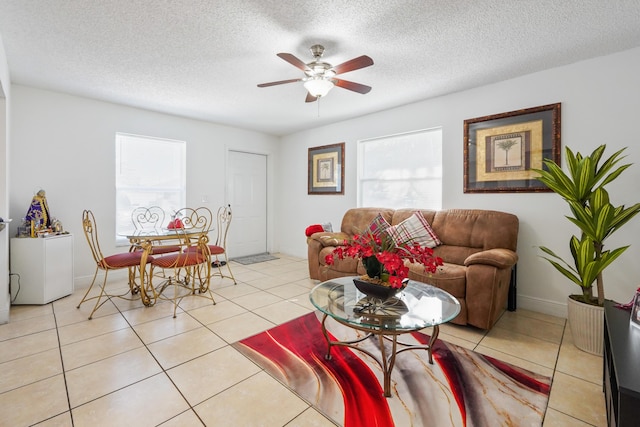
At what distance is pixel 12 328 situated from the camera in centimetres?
239

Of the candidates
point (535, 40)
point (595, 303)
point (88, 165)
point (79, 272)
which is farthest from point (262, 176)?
point (595, 303)

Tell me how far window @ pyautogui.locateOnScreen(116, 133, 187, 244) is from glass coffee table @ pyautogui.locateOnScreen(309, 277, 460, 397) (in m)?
3.36

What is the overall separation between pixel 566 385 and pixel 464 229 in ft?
5.34

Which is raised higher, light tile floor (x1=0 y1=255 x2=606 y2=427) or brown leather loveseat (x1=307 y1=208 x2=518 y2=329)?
brown leather loveseat (x1=307 y1=208 x2=518 y2=329)

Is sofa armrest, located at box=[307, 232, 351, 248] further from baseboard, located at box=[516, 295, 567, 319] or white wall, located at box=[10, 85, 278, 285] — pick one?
white wall, located at box=[10, 85, 278, 285]

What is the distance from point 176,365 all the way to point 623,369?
2.32 metres

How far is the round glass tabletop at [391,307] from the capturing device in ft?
5.23

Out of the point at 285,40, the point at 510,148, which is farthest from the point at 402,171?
the point at 285,40

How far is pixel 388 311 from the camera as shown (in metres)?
1.76

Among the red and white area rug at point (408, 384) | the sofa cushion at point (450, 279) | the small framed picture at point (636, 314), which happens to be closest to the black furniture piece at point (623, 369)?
the small framed picture at point (636, 314)

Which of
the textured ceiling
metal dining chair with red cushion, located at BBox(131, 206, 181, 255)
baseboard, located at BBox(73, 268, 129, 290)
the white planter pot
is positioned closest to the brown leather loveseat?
the white planter pot

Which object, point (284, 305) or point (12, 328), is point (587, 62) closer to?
point (284, 305)

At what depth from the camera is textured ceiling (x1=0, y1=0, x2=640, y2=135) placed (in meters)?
1.95

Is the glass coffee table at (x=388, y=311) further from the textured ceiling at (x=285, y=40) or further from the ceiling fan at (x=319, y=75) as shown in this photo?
the textured ceiling at (x=285, y=40)
